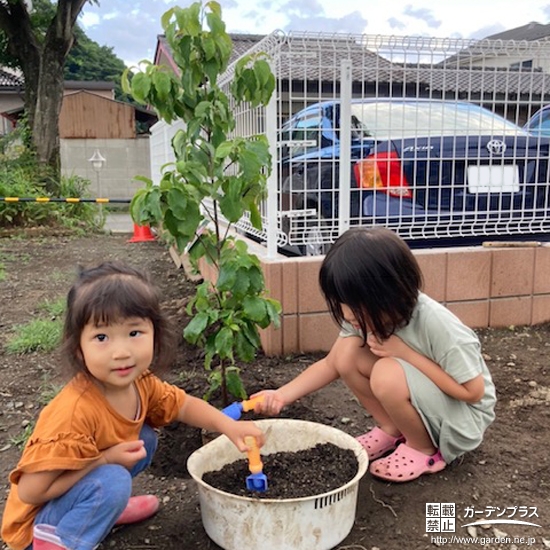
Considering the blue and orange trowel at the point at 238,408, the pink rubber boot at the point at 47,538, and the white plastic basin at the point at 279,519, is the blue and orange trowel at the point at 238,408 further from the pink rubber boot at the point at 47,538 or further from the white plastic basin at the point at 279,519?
the pink rubber boot at the point at 47,538

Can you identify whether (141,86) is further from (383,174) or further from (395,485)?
(383,174)

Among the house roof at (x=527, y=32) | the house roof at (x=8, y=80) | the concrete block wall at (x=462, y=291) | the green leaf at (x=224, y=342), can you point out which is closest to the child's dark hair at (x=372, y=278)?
the green leaf at (x=224, y=342)

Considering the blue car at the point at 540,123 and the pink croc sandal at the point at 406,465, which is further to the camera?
the blue car at the point at 540,123

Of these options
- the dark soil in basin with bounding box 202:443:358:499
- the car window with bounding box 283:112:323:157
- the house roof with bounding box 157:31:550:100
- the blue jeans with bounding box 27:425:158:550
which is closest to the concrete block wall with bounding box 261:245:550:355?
the car window with bounding box 283:112:323:157

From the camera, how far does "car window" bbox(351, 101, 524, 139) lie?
312 cm

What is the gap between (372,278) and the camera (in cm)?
171

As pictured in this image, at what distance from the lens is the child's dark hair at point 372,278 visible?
1.71 m

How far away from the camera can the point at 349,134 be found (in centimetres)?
302

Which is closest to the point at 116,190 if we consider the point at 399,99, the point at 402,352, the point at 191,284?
the point at 191,284

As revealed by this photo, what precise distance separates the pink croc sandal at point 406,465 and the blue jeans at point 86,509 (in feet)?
2.80

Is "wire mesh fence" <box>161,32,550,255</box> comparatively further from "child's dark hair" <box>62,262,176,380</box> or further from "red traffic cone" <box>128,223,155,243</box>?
"red traffic cone" <box>128,223,155,243</box>

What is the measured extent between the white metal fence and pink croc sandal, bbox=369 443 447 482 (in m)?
1.36

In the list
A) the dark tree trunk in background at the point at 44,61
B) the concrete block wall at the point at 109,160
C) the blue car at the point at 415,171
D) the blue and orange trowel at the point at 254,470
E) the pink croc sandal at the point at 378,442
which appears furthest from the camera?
the concrete block wall at the point at 109,160

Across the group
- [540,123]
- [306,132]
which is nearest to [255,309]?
[306,132]
